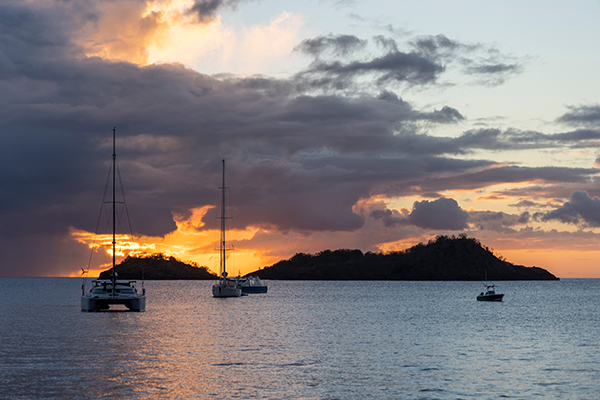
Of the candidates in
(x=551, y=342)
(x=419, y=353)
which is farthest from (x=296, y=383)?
(x=551, y=342)

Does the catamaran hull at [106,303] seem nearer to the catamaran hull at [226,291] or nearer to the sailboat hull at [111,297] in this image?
the sailboat hull at [111,297]

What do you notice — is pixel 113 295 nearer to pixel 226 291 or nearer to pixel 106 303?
pixel 106 303

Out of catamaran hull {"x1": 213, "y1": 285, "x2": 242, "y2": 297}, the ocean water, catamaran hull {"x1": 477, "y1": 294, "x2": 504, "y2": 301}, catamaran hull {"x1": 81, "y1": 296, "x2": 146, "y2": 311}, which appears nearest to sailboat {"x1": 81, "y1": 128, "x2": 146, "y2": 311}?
catamaran hull {"x1": 81, "y1": 296, "x2": 146, "y2": 311}

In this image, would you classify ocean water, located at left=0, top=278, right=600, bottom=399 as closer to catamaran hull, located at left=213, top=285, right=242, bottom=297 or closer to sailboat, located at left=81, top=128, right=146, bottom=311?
sailboat, located at left=81, top=128, right=146, bottom=311

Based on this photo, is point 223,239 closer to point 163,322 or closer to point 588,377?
point 163,322

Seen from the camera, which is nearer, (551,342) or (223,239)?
(551,342)

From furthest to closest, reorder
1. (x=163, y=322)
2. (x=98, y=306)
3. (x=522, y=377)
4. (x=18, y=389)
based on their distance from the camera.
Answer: (x=98, y=306) < (x=163, y=322) < (x=522, y=377) < (x=18, y=389)

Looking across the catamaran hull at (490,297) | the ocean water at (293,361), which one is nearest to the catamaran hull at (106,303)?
the ocean water at (293,361)

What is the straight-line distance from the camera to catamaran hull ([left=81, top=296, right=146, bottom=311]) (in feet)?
305

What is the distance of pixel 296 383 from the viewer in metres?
38.4

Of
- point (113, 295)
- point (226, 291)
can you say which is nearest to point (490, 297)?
point (226, 291)

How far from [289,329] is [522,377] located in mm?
38695

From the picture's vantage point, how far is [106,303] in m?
94.0

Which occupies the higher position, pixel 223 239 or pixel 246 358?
pixel 223 239
